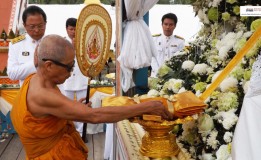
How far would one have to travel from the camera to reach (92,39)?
3186 mm

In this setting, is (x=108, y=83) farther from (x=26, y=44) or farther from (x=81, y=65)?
(x=81, y=65)

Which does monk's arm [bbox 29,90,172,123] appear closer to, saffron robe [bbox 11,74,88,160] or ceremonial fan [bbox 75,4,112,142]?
saffron robe [bbox 11,74,88,160]

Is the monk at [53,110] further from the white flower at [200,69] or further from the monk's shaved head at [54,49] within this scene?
the white flower at [200,69]

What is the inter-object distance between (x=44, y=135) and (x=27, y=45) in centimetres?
213

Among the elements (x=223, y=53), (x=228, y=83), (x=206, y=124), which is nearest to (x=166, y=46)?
(x=223, y=53)

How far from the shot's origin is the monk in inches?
76.3

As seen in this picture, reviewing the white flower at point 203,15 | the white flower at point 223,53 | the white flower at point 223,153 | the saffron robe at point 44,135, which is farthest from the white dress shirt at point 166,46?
the white flower at point 223,153

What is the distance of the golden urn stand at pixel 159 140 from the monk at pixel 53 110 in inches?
2.8

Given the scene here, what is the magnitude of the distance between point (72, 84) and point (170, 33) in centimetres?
192

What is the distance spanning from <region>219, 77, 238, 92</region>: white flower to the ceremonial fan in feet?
4.34

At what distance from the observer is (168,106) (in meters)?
1.92

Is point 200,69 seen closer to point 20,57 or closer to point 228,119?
point 228,119

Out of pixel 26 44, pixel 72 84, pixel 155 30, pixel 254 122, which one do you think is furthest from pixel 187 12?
pixel 254 122

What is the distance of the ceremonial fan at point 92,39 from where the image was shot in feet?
9.96
